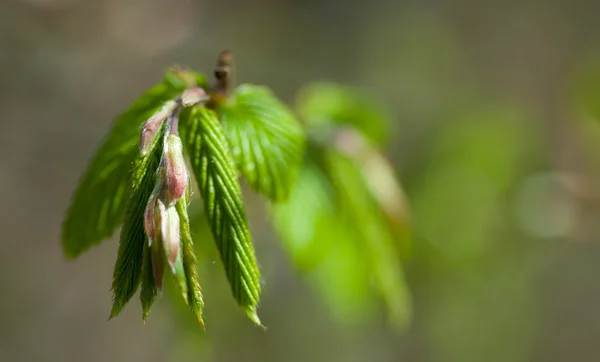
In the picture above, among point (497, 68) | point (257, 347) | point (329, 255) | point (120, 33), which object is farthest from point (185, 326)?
point (497, 68)

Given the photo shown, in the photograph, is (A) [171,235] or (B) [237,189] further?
(B) [237,189]

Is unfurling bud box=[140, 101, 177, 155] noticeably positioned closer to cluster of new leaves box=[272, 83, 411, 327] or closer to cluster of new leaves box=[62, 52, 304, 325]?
cluster of new leaves box=[62, 52, 304, 325]

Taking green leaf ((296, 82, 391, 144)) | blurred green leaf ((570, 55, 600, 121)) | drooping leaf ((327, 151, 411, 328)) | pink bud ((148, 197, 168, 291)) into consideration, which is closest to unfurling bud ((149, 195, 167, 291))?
pink bud ((148, 197, 168, 291))

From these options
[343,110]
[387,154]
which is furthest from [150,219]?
[387,154]

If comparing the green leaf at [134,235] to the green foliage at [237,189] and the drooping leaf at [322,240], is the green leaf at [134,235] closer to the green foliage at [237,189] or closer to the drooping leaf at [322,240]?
the green foliage at [237,189]

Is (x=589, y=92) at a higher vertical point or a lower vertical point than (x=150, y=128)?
higher

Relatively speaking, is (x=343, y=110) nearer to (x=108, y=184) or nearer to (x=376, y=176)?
(x=376, y=176)
